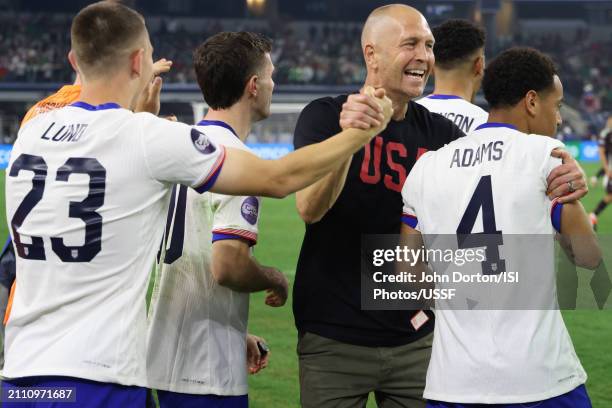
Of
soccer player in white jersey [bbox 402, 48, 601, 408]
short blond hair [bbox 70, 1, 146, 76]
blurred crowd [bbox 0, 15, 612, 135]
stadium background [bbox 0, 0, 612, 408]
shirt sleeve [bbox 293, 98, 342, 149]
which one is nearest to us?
short blond hair [bbox 70, 1, 146, 76]

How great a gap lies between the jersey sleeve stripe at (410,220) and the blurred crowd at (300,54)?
3679cm

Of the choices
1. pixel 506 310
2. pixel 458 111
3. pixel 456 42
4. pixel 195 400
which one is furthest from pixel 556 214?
pixel 456 42

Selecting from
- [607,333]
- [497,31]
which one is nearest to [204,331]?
[607,333]

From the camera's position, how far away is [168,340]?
3.61 meters

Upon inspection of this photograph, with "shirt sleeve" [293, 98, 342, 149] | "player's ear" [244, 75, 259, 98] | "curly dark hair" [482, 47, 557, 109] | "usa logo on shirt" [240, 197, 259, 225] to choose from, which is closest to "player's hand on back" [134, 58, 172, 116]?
"player's ear" [244, 75, 259, 98]

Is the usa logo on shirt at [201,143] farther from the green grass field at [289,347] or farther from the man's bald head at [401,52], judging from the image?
the green grass field at [289,347]

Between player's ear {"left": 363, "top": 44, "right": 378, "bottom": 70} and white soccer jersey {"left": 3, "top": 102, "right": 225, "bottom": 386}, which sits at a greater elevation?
player's ear {"left": 363, "top": 44, "right": 378, "bottom": 70}

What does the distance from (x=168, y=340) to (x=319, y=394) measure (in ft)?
2.17

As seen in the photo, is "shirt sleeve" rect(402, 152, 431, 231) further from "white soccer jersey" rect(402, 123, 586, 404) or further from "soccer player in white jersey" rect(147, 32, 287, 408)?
"soccer player in white jersey" rect(147, 32, 287, 408)

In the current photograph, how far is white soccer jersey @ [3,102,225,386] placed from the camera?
2.88m

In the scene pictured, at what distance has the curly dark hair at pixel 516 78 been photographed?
133 inches

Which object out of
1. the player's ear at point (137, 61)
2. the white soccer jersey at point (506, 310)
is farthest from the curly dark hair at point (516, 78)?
the player's ear at point (137, 61)

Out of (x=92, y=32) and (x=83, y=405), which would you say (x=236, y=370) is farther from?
(x=92, y=32)

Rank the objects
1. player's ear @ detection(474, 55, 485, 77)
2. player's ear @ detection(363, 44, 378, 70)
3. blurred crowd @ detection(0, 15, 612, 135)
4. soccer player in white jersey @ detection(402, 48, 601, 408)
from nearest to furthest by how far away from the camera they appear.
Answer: soccer player in white jersey @ detection(402, 48, 601, 408) → player's ear @ detection(363, 44, 378, 70) → player's ear @ detection(474, 55, 485, 77) → blurred crowd @ detection(0, 15, 612, 135)
